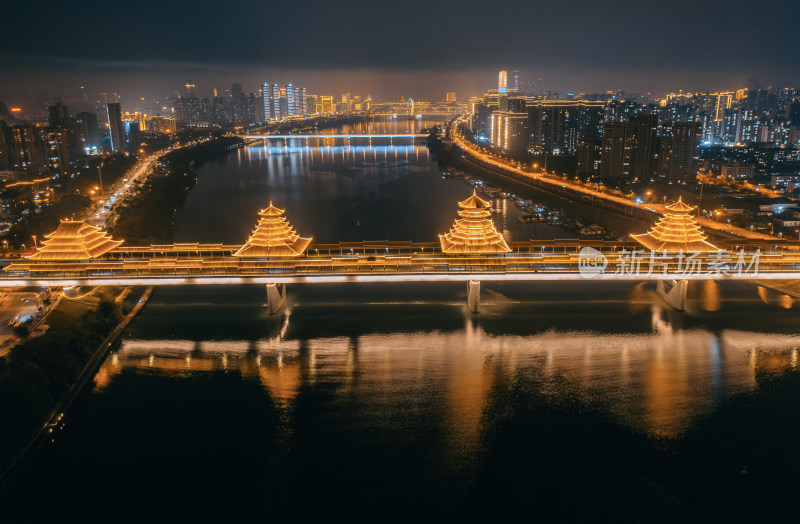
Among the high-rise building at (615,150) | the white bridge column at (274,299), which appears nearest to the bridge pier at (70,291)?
the white bridge column at (274,299)

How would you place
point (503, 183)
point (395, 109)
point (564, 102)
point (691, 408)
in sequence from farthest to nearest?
point (395, 109) → point (564, 102) → point (503, 183) → point (691, 408)

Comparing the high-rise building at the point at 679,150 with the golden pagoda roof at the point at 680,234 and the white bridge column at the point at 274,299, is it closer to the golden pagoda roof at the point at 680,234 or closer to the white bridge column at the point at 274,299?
the golden pagoda roof at the point at 680,234

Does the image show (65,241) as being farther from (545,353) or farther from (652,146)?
(652,146)

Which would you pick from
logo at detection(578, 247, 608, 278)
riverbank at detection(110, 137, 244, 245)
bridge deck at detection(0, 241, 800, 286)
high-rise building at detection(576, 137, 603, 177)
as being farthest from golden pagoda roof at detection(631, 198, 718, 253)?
high-rise building at detection(576, 137, 603, 177)

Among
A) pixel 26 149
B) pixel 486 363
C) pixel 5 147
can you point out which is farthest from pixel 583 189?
pixel 5 147

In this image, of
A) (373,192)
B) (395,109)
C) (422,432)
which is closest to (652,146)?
(373,192)

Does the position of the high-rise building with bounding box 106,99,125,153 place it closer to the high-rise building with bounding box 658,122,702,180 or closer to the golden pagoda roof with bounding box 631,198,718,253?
the high-rise building with bounding box 658,122,702,180
